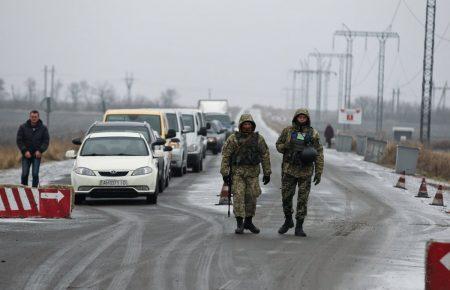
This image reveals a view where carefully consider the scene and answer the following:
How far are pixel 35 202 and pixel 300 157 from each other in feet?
15.5

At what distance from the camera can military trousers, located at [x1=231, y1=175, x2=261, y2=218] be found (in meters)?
14.6

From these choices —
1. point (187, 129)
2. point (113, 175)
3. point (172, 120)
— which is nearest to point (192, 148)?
point (172, 120)

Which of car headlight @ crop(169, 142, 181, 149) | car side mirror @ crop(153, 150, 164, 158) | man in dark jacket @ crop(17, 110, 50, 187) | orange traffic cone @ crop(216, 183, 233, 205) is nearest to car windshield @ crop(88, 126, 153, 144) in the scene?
car side mirror @ crop(153, 150, 164, 158)

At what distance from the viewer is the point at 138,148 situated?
21719 millimetres

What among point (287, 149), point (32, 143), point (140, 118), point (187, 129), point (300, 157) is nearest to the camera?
point (300, 157)

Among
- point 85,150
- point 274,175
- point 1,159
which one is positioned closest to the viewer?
point 85,150

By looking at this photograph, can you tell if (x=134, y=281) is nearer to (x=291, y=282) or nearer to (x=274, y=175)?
(x=291, y=282)

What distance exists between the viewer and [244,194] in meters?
14.7

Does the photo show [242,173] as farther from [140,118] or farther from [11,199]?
[140,118]

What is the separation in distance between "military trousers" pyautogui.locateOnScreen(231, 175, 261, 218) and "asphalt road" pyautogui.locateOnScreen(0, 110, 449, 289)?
356 millimetres

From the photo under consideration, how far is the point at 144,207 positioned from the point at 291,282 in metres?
9.78

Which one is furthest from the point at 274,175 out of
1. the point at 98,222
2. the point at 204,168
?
the point at 98,222

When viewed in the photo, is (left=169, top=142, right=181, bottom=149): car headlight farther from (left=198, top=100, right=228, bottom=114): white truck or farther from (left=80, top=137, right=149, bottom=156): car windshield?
(left=198, top=100, right=228, bottom=114): white truck

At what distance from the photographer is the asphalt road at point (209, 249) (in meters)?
10.4
